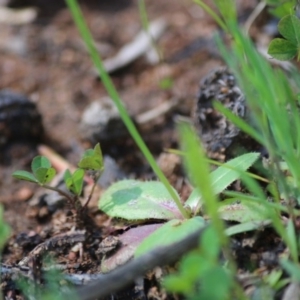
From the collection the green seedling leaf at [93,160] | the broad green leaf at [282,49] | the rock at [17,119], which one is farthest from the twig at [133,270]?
the rock at [17,119]

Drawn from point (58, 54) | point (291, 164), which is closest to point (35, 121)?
point (58, 54)

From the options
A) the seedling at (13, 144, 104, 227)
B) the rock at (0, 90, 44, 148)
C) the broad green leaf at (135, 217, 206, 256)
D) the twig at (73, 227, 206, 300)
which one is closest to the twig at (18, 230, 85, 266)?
the seedling at (13, 144, 104, 227)

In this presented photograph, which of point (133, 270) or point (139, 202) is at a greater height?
point (133, 270)

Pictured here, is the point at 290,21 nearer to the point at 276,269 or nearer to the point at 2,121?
the point at 276,269

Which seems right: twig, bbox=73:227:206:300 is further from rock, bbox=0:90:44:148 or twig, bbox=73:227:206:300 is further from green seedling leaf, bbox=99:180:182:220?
rock, bbox=0:90:44:148

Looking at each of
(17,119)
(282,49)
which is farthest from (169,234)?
(17,119)

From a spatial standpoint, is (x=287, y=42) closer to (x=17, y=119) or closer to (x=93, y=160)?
(x=93, y=160)
